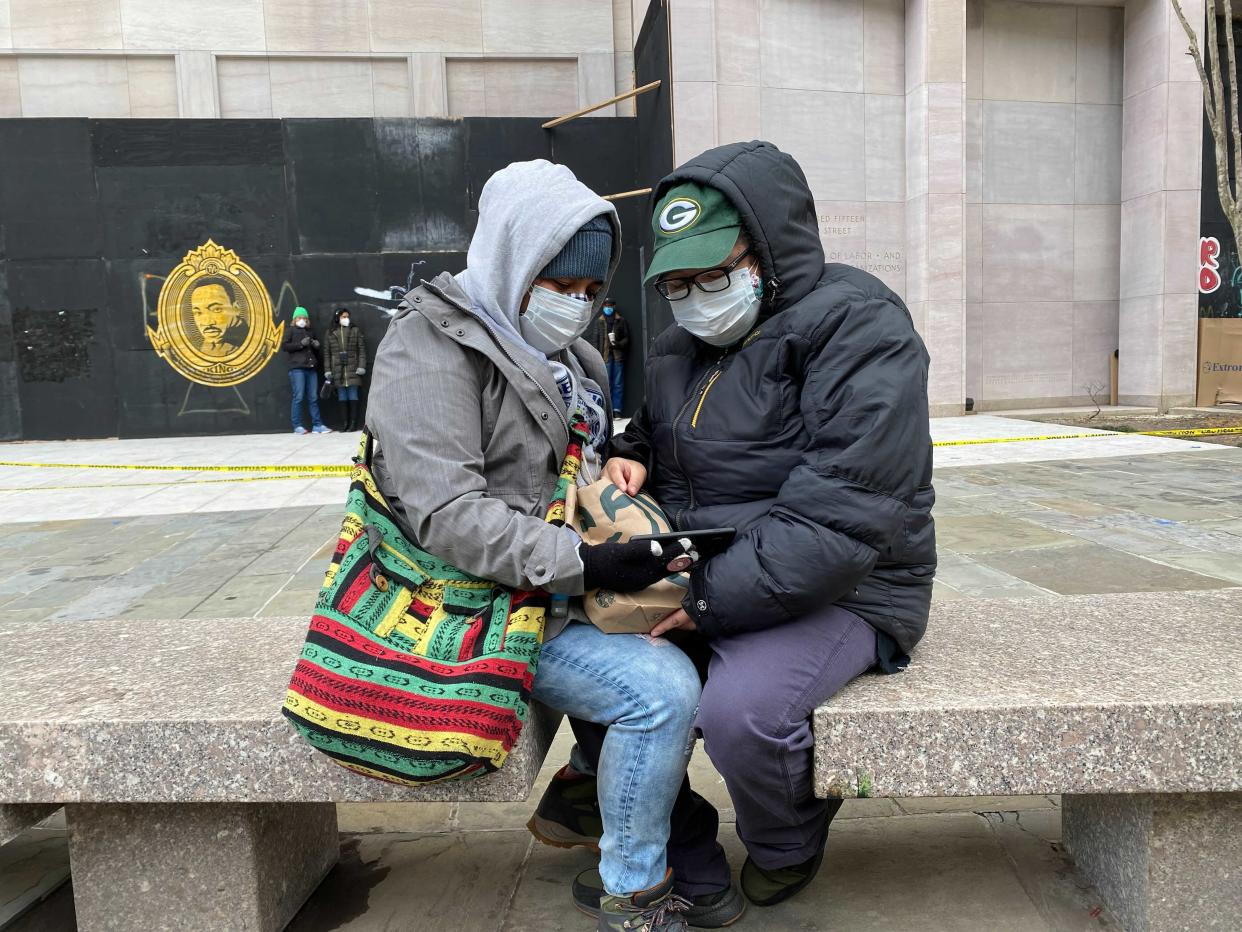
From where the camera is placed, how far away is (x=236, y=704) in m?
2.08

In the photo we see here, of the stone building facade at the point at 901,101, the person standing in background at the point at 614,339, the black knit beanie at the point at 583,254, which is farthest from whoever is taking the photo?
the person standing in background at the point at 614,339

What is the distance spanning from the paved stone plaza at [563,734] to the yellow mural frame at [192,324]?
2.39 metres

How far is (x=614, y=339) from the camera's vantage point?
14.5 metres

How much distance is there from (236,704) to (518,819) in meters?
1.05

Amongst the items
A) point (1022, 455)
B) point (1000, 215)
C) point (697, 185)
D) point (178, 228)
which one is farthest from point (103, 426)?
point (697, 185)

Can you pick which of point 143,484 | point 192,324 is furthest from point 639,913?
point 192,324

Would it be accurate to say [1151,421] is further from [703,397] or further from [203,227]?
[203,227]

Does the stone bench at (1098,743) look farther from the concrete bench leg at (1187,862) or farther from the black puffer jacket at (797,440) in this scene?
the black puffer jacket at (797,440)

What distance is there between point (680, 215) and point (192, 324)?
1402 centimetres

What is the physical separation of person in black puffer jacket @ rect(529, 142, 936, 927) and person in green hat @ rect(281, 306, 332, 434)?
41.3 ft

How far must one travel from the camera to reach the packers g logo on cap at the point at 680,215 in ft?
7.02

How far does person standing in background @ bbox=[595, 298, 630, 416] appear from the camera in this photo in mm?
14523

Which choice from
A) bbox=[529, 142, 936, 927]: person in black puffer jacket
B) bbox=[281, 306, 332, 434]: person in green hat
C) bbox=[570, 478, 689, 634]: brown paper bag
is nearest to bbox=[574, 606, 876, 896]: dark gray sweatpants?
bbox=[529, 142, 936, 927]: person in black puffer jacket

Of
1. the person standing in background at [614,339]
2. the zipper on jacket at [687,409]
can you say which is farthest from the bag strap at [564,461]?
the person standing in background at [614,339]
